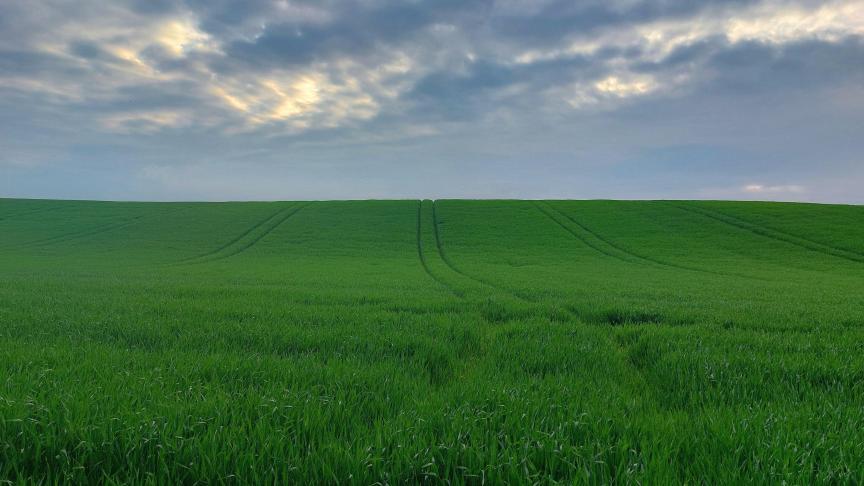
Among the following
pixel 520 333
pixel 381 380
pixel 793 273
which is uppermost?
pixel 381 380

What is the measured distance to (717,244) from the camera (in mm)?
41750

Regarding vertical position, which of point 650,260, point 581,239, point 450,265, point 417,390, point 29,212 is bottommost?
point 450,265

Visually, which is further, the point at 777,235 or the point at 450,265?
the point at 777,235

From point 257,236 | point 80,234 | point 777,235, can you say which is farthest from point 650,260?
point 80,234

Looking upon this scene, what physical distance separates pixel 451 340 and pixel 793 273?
31.9 m

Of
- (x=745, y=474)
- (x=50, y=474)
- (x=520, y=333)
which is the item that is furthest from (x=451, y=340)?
(x=50, y=474)

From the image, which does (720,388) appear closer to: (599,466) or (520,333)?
(599,466)

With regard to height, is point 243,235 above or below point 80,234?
below

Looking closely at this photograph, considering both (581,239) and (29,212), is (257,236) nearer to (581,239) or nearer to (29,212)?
(581,239)

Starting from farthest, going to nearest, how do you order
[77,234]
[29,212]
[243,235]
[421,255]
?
[29,212] < [243,235] < [77,234] < [421,255]

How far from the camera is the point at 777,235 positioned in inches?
1734

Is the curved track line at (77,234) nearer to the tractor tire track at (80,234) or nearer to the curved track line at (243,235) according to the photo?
the tractor tire track at (80,234)

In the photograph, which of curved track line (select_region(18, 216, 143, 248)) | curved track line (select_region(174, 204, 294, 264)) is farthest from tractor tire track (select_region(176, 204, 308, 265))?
curved track line (select_region(18, 216, 143, 248))

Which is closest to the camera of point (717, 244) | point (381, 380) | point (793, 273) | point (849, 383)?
point (381, 380)
